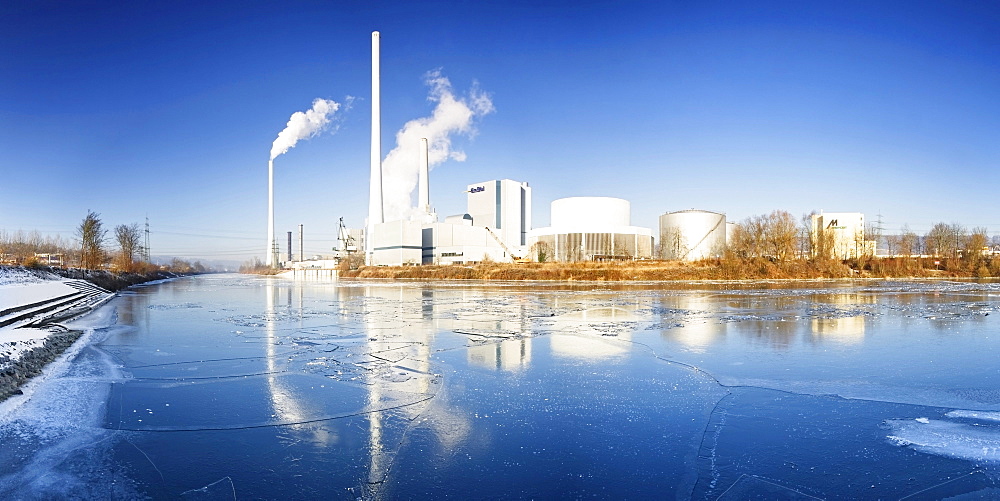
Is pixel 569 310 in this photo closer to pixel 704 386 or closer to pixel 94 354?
pixel 704 386

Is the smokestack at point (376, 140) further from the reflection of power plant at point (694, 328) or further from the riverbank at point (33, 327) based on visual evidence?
the reflection of power plant at point (694, 328)

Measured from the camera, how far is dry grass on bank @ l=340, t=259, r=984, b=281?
5100cm

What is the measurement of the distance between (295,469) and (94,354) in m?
8.06

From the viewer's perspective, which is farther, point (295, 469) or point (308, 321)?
point (308, 321)

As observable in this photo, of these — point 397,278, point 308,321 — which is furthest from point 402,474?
point 397,278

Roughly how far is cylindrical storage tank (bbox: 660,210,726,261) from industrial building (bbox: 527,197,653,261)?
14.5 feet

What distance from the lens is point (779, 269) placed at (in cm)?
5250

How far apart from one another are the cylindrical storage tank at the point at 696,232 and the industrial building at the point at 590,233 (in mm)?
4407

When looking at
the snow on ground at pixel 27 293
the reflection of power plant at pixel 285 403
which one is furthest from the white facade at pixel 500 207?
the reflection of power plant at pixel 285 403

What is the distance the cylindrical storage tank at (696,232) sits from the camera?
9469cm

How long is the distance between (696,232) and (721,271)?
156ft

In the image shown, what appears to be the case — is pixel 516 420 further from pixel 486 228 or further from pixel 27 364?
pixel 486 228

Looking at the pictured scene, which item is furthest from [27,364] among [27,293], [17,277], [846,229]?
[846,229]

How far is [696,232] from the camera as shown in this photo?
316 ft
